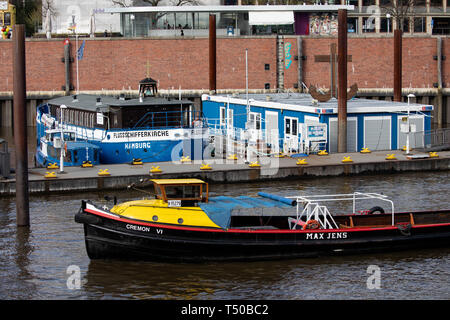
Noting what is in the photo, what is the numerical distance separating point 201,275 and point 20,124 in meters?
9.54

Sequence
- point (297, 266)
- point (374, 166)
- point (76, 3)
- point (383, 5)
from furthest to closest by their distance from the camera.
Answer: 1. point (383, 5)
2. point (76, 3)
3. point (374, 166)
4. point (297, 266)

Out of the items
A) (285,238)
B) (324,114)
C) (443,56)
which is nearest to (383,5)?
(443,56)

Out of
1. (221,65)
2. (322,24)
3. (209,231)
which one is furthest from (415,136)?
(322,24)

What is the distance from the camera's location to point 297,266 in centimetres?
2536

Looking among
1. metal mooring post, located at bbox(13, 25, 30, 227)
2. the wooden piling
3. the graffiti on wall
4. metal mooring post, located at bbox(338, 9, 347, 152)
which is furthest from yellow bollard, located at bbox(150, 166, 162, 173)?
the graffiti on wall

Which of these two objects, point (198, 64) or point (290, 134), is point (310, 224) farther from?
point (198, 64)

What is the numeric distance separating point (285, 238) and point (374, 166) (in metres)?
16.5

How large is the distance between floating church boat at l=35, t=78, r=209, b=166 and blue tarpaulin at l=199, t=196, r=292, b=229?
50.9 ft

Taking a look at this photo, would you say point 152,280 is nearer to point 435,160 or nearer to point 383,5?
point 435,160

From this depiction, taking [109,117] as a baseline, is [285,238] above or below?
below

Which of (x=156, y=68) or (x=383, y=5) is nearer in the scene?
(x=156, y=68)

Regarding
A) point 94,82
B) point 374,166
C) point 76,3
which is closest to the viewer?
point 374,166

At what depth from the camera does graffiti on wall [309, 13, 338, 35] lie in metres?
72.3

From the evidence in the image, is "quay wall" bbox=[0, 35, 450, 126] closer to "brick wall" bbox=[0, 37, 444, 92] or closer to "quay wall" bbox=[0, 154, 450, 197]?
"brick wall" bbox=[0, 37, 444, 92]
